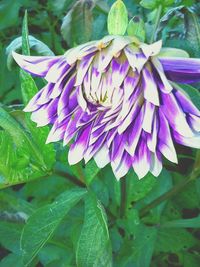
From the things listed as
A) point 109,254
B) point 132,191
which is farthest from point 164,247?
point 109,254

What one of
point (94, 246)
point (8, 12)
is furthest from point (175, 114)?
point (8, 12)

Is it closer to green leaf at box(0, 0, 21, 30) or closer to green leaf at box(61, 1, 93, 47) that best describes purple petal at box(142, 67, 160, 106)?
green leaf at box(61, 1, 93, 47)

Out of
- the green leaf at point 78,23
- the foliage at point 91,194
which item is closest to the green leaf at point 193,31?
the foliage at point 91,194

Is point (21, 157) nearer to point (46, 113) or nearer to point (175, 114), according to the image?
point (46, 113)

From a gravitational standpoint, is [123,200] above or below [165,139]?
below

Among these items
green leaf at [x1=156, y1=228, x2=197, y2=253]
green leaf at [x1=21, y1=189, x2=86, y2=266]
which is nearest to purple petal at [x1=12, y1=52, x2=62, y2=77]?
green leaf at [x1=21, y1=189, x2=86, y2=266]

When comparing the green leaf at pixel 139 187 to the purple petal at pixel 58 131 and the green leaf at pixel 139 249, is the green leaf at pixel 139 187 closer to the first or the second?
the green leaf at pixel 139 249
